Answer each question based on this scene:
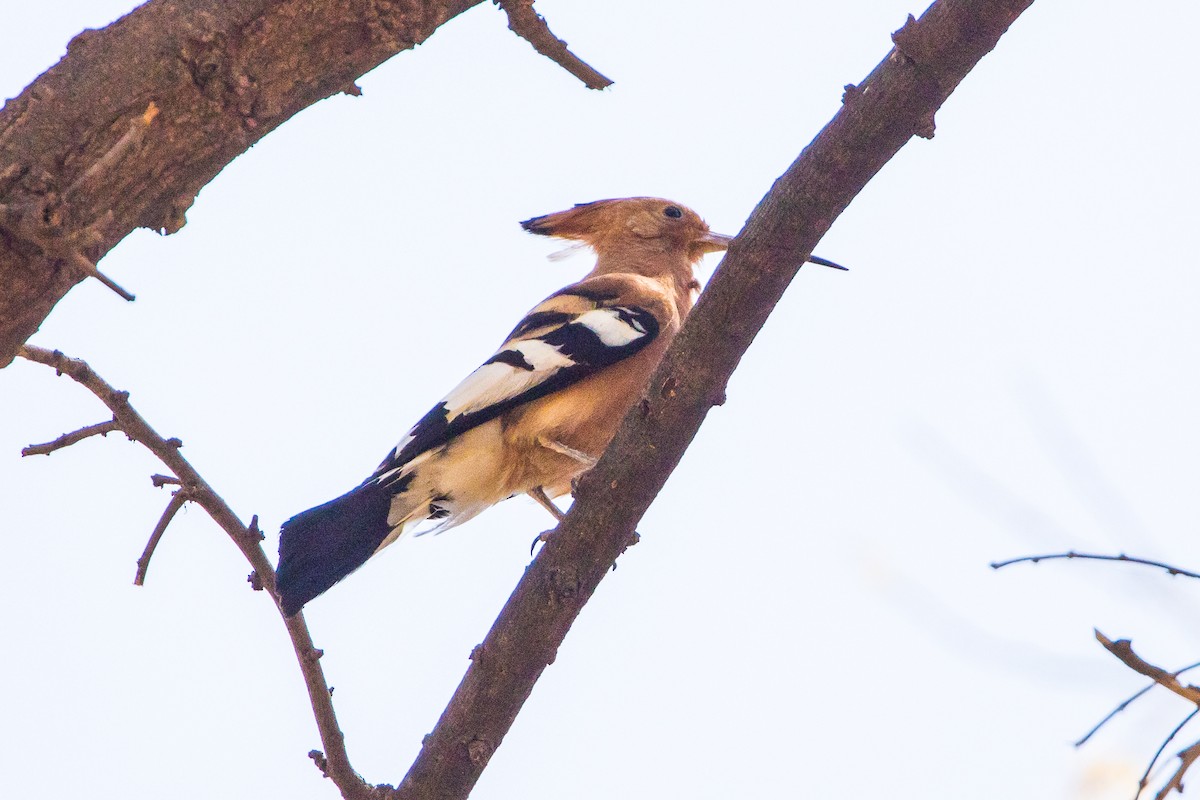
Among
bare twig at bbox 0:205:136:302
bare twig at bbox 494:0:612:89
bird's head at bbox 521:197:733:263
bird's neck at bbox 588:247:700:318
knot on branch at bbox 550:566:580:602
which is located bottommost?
bare twig at bbox 0:205:136:302

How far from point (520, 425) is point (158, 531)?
1467 mm

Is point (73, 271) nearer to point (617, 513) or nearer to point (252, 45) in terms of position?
point (252, 45)

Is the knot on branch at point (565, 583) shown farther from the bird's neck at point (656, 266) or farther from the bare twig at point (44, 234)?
the bird's neck at point (656, 266)

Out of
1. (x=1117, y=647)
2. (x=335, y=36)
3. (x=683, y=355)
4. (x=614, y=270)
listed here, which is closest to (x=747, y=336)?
(x=683, y=355)

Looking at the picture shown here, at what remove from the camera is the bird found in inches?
127

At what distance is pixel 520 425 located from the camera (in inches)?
144

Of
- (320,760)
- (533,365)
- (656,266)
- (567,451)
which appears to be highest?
(656,266)

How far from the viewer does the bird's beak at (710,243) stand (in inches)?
194

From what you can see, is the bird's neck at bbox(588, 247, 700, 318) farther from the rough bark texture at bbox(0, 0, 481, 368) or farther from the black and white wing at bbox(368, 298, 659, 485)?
the rough bark texture at bbox(0, 0, 481, 368)

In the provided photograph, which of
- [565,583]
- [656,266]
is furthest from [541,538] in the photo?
[656,266]

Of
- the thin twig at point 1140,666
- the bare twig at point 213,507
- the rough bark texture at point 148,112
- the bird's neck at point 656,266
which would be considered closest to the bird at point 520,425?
the bird's neck at point 656,266

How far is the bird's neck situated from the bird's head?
0.06ft

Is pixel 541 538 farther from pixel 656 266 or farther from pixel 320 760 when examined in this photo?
pixel 656 266

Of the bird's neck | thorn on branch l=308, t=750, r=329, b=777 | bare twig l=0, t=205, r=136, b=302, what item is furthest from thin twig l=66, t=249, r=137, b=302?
the bird's neck
